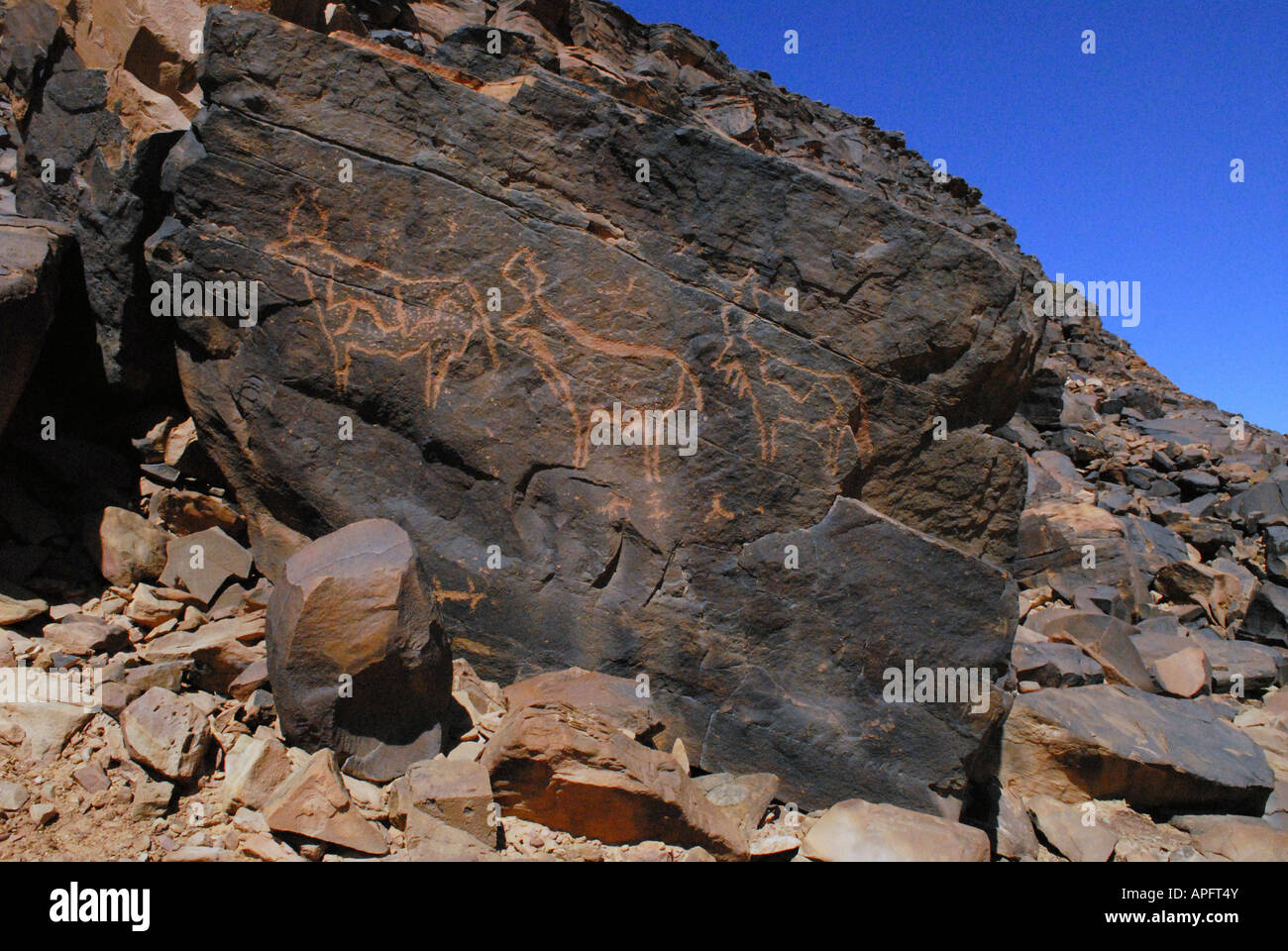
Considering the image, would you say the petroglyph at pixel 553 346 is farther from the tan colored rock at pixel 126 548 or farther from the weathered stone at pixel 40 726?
the weathered stone at pixel 40 726

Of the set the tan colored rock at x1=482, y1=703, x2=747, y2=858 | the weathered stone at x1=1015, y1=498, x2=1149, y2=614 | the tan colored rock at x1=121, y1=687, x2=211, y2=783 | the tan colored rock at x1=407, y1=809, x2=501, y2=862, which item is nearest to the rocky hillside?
the tan colored rock at x1=482, y1=703, x2=747, y2=858

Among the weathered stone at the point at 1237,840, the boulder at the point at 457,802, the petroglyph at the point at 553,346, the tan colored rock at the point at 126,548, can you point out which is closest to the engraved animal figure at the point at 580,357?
the petroglyph at the point at 553,346

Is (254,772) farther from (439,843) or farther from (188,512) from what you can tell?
(188,512)

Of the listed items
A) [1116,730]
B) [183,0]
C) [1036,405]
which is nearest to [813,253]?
[1116,730]

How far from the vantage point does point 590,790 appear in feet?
9.98

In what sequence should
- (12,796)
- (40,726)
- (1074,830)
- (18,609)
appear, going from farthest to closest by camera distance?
(1074,830) → (18,609) → (40,726) → (12,796)

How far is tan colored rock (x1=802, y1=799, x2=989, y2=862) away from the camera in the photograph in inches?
126

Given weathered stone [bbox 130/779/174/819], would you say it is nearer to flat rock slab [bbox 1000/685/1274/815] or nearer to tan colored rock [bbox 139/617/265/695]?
tan colored rock [bbox 139/617/265/695]

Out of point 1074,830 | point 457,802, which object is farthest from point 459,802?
point 1074,830

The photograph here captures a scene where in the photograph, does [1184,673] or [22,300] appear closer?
[22,300]

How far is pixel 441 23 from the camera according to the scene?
11.4m

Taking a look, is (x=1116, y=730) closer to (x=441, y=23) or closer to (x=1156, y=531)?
(x=1156, y=531)

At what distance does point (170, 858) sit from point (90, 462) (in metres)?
2.56

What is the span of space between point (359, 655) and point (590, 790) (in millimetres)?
947
